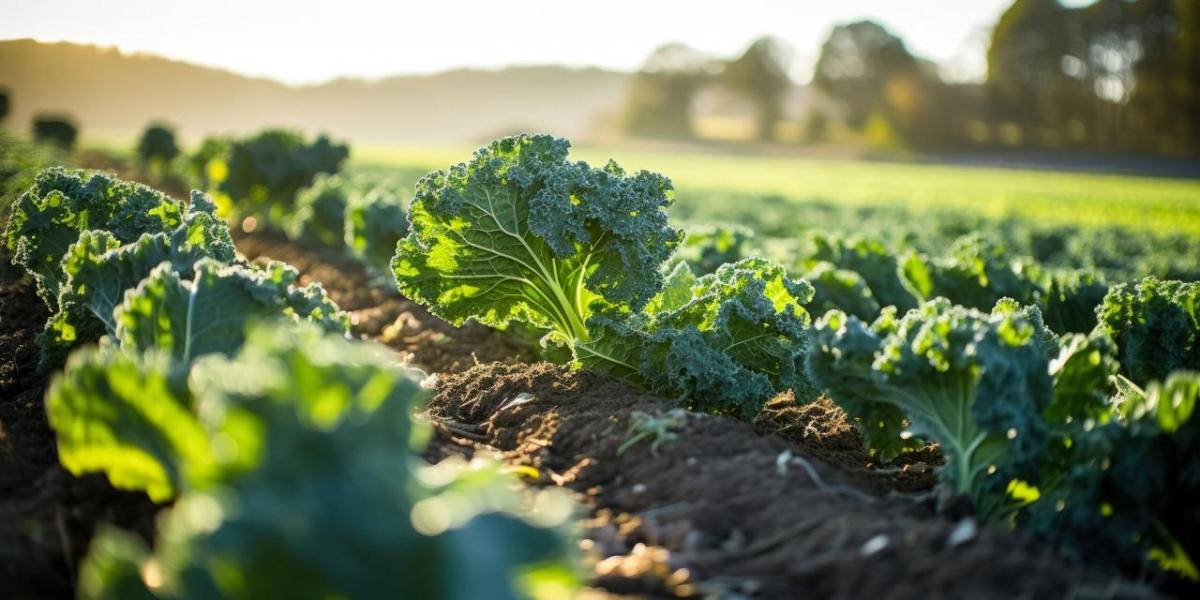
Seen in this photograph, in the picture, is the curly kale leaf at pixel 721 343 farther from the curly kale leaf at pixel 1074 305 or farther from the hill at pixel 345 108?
the hill at pixel 345 108

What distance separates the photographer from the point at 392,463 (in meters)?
2.35

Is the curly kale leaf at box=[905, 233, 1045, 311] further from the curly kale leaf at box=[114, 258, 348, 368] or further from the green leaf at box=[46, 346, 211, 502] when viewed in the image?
the green leaf at box=[46, 346, 211, 502]

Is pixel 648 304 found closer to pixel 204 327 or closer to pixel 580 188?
pixel 580 188

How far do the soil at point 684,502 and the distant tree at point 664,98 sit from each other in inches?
3920

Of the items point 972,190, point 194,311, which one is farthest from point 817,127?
point 194,311

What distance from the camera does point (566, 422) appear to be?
4758 mm

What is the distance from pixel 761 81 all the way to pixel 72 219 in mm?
100043

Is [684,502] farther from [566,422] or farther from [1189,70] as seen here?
[1189,70]

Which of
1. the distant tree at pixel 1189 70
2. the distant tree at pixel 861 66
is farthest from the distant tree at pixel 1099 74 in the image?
the distant tree at pixel 861 66

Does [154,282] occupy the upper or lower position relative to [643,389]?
upper

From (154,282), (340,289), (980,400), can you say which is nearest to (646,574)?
(980,400)

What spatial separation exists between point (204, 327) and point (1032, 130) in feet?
262

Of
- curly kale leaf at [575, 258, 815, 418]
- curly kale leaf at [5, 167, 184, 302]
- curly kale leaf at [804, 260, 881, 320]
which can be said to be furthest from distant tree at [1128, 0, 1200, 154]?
curly kale leaf at [5, 167, 184, 302]

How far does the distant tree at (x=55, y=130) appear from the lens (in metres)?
38.8
